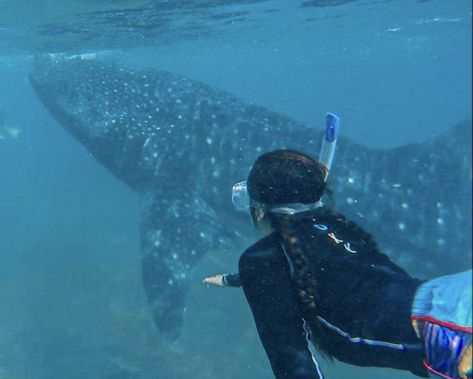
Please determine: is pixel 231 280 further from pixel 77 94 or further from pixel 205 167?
pixel 77 94

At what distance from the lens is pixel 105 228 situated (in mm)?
22391

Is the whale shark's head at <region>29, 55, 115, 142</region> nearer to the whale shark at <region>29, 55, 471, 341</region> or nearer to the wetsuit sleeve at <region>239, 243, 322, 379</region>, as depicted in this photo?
the whale shark at <region>29, 55, 471, 341</region>

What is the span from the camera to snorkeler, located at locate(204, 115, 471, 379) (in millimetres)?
2682

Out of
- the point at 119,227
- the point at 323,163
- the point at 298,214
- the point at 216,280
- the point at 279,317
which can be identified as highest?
the point at 323,163

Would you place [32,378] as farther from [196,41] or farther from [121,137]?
[196,41]

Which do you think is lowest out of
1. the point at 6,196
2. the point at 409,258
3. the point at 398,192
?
the point at 6,196

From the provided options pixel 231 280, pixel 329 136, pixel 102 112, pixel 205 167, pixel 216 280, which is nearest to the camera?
pixel 329 136

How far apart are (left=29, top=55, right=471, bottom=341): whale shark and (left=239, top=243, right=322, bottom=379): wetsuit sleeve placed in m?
3.99

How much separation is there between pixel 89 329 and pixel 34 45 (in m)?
18.0

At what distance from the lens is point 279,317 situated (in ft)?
9.13

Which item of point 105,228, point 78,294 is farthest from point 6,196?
point 78,294

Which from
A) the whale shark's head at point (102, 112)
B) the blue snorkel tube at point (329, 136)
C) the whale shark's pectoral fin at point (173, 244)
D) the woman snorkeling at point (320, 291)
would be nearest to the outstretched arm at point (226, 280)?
the woman snorkeling at point (320, 291)

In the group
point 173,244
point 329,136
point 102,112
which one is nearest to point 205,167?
point 173,244

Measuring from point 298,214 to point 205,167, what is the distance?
6.64 meters
